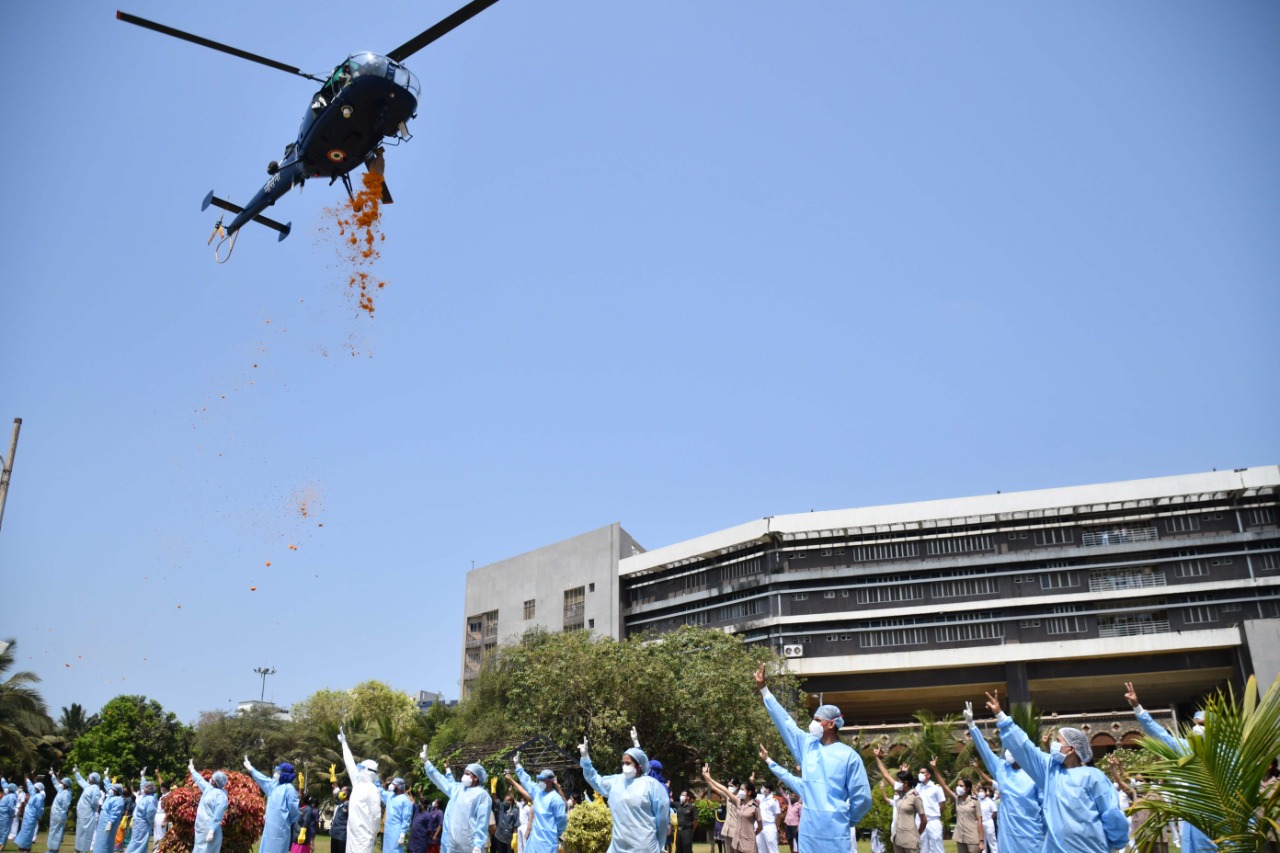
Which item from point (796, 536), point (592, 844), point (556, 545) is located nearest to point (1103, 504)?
point (796, 536)

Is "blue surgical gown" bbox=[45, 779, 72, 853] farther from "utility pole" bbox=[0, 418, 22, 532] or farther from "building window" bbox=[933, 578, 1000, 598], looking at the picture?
"building window" bbox=[933, 578, 1000, 598]

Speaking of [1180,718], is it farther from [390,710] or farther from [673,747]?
[390,710]

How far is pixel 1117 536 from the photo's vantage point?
54.6 meters

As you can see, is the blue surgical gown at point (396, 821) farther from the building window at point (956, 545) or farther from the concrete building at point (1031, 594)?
the building window at point (956, 545)

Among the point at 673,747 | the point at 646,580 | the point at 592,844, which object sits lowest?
the point at 592,844

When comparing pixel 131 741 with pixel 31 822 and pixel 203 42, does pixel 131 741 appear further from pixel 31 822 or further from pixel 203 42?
pixel 203 42

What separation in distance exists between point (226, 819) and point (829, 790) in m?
8.53

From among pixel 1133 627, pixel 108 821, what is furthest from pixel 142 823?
pixel 1133 627

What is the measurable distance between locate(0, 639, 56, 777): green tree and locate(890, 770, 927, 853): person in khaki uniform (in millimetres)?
32150

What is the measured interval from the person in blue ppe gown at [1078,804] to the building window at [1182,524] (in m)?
52.4

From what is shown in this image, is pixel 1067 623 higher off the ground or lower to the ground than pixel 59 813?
higher

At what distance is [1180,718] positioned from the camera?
2190 inches

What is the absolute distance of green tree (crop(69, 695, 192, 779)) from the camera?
45969 mm

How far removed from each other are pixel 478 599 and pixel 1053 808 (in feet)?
246
